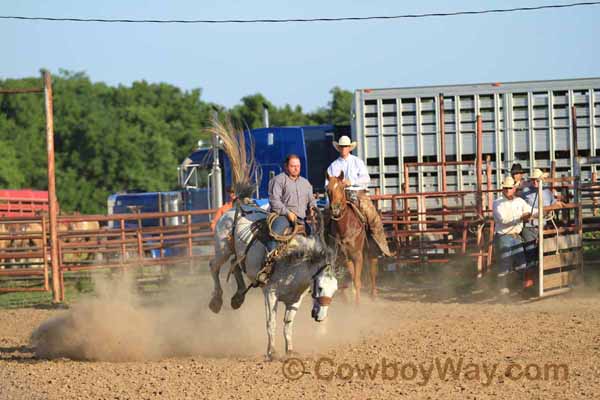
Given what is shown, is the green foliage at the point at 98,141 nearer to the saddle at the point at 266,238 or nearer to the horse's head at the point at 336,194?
the horse's head at the point at 336,194

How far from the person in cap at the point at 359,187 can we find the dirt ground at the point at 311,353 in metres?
1.13

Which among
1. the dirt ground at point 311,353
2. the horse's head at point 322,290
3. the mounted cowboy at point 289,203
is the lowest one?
the dirt ground at point 311,353

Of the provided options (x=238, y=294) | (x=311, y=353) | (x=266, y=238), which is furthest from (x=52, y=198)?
(x=311, y=353)

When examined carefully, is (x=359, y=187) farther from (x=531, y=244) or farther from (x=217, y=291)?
(x=217, y=291)

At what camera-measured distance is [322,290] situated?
9.35 metres

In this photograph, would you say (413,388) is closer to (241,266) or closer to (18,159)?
(241,266)

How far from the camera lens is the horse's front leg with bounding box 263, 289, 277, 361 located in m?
9.58

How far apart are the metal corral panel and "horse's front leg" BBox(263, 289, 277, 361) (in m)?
10.5

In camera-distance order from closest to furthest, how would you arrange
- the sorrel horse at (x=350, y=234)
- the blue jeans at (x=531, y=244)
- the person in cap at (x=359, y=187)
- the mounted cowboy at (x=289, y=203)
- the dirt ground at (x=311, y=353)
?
the dirt ground at (x=311, y=353) < the mounted cowboy at (x=289, y=203) < the sorrel horse at (x=350, y=234) < the person in cap at (x=359, y=187) < the blue jeans at (x=531, y=244)

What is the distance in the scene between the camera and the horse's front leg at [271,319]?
9.58 meters

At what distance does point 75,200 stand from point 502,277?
51.4 meters

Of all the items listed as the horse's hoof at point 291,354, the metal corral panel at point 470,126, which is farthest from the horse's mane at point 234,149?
the metal corral panel at point 470,126

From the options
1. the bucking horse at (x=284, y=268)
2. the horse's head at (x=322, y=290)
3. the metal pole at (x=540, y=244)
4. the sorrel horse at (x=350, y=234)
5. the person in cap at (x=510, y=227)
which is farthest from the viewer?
the person in cap at (x=510, y=227)

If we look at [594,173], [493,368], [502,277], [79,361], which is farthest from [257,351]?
[594,173]
